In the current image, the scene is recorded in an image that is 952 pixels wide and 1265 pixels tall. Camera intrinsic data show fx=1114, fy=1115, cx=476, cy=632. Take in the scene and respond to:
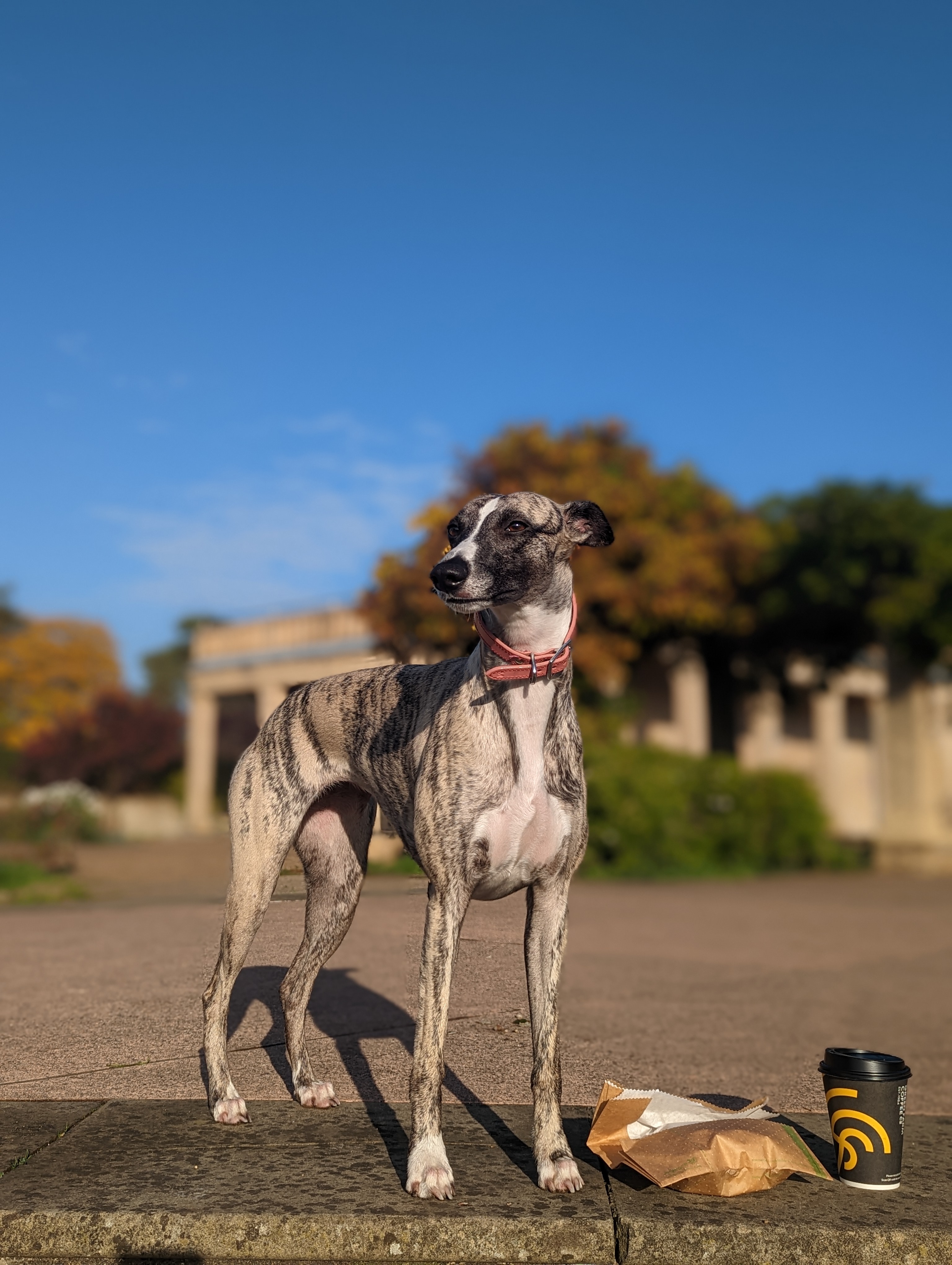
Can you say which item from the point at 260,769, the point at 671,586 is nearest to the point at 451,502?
the point at 671,586

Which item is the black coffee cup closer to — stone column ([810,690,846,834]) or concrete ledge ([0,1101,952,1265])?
concrete ledge ([0,1101,952,1265])

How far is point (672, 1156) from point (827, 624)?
18029 mm

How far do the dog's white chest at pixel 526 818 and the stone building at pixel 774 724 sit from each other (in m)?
15.1

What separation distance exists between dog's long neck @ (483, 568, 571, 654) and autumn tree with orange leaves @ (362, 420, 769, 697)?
1351cm

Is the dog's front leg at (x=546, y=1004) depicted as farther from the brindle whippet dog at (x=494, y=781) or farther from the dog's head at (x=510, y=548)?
the dog's head at (x=510, y=548)

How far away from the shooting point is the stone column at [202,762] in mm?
30594

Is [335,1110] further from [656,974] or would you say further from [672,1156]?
[656,974]

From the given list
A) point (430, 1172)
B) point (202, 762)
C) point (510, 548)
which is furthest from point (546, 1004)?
point (202, 762)

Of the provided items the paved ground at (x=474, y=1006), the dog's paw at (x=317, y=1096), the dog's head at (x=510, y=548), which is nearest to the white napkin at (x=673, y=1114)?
the paved ground at (x=474, y=1006)

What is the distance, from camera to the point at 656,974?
8.02 metres

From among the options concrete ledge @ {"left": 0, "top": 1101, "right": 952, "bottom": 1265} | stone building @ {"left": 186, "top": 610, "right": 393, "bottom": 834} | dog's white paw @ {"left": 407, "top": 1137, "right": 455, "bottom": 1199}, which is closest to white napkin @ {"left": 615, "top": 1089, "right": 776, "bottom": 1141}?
concrete ledge @ {"left": 0, "top": 1101, "right": 952, "bottom": 1265}

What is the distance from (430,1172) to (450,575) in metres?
1.72

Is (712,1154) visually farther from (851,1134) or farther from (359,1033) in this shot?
(359,1033)

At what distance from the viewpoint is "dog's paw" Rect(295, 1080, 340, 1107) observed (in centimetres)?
413
